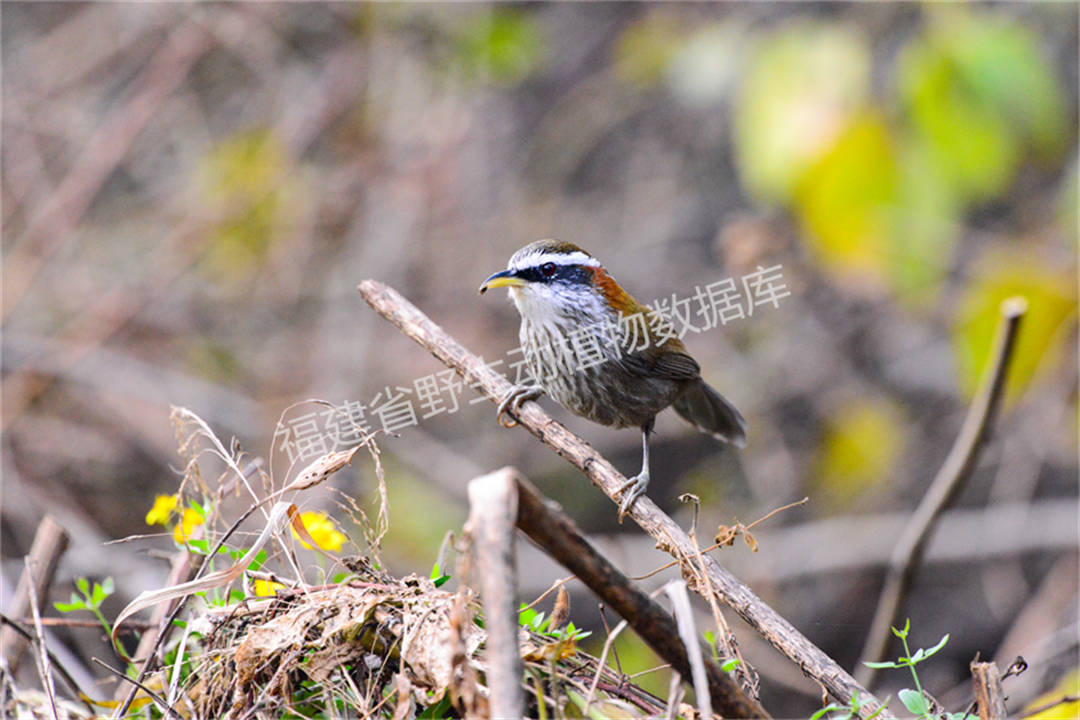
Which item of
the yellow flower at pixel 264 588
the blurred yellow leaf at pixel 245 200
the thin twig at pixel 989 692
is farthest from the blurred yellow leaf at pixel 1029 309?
the blurred yellow leaf at pixel 245 200

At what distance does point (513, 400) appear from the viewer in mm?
3826

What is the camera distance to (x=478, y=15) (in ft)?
27.9

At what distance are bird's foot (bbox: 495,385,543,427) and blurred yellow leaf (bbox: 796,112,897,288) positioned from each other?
1.88 m

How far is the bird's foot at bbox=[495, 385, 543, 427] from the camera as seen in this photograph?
3.67 metres

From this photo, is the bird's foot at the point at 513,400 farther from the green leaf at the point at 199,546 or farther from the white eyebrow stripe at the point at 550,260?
the green leaf at the point at 199,546

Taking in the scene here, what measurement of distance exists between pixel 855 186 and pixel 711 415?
4.60 feet

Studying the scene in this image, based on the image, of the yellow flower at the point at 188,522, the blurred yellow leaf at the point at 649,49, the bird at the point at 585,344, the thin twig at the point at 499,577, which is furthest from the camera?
the blurred yellow leaf at the point at 649,49

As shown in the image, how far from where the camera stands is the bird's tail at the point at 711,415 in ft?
16.7

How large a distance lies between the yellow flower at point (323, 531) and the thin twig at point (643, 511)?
93 centimetres

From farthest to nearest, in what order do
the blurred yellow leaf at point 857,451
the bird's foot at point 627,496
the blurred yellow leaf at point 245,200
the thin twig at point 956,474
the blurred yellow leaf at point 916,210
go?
the blurred yellow leaf at point 245,200 → the blurred yellow leaf at point 857,451 → the blurred yellow leaf at point 916,210 → the thin twig at point 956,474 → the bird's foot at point 627,496

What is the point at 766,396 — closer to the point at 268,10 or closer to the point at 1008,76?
the point at 1008,76

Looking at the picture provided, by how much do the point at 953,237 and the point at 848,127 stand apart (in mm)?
3012

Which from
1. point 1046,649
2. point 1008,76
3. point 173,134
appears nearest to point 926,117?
point 1008,76

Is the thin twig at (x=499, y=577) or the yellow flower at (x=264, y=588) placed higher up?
the yellow flower at (x=264, y=588)
